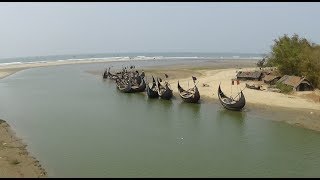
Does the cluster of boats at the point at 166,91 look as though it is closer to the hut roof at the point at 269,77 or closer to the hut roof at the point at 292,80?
the hut roof at the point at 292,80

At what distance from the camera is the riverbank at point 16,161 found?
17.1 metres

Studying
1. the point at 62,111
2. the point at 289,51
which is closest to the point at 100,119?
the point at 62,111

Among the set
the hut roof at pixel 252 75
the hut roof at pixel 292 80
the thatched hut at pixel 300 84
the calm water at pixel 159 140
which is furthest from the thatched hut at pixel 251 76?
the calm water at pixel 159 140

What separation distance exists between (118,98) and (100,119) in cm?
1104

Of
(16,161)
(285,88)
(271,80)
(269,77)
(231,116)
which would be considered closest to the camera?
(16,161)

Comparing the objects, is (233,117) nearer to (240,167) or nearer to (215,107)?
(215,107)

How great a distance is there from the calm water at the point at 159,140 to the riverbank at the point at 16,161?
0.59 metres

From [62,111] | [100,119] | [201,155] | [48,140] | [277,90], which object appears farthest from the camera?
[277,90]

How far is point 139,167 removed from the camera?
18.7 meters

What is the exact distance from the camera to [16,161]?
18531 mm

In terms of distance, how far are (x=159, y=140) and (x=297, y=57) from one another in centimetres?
2377

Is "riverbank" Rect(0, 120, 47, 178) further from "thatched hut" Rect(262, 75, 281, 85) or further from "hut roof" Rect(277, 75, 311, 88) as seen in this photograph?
"thatched hut" Rect(262, 75, 281, 85)

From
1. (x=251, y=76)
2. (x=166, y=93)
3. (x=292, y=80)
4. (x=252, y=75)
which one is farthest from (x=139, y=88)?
(x=292, y=80)

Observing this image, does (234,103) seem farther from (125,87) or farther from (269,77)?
(125,87)
